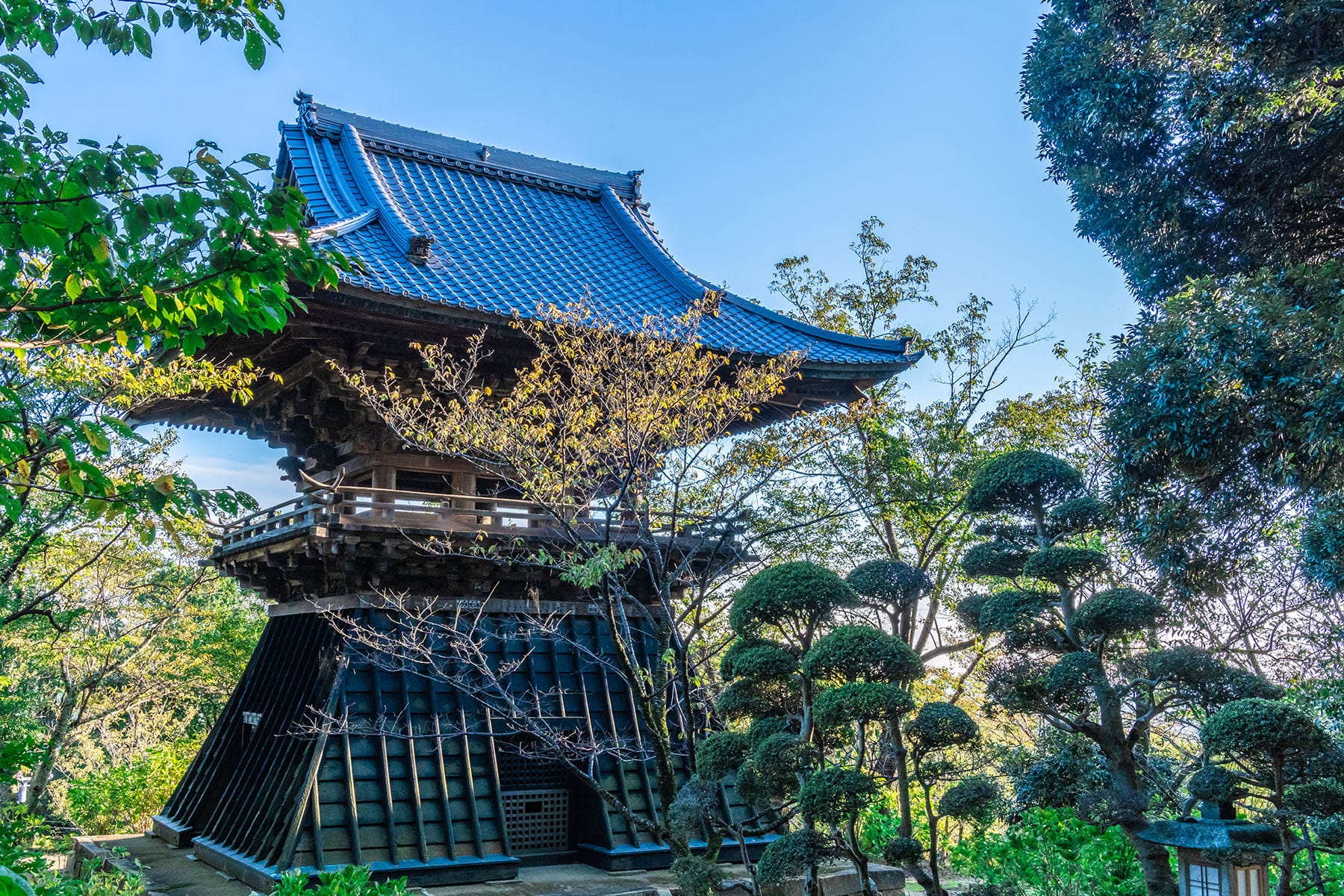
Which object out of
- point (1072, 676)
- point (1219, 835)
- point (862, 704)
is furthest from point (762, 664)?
point (1219, 835)

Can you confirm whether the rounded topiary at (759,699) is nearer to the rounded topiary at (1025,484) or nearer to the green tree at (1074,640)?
the green tree at (1074,640)

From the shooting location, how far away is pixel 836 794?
588cm

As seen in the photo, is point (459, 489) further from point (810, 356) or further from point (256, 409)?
point (810, 356)

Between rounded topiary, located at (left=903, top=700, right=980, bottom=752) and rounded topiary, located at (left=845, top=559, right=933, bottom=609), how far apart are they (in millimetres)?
1027

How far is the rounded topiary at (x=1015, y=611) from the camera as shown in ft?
21.0

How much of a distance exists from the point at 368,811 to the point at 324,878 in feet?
12.9

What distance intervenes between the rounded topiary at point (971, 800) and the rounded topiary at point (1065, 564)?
5.10 feet

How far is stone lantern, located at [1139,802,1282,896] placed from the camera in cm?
476

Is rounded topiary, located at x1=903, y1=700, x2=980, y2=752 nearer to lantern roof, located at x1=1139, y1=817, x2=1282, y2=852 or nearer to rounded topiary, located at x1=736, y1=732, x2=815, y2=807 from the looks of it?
rounded topiary, located at x1=736, y1=732, x2=815, y2=807

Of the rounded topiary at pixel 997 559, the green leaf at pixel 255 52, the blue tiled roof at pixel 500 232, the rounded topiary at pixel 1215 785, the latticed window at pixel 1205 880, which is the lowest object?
the latticed window at pixel 1205 880

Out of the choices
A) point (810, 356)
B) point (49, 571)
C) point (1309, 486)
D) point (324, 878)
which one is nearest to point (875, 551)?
point (810, 356)

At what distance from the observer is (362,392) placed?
8.35 m

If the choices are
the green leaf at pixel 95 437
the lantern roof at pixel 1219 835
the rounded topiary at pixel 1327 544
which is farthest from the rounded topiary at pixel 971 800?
the green leaf at pixel 95 437

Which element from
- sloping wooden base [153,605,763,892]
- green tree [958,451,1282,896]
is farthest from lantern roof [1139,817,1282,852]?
sloping wooden base [153,605,763,892]
